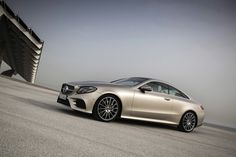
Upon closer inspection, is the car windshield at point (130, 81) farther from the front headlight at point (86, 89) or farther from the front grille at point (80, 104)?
the front grille at point (80, 104)

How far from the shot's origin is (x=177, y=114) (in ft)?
31.4

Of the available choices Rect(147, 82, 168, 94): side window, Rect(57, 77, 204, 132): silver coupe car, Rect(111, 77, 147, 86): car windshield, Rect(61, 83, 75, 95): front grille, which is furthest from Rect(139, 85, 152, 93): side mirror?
Rect(61, 83, 75, 95): front grille

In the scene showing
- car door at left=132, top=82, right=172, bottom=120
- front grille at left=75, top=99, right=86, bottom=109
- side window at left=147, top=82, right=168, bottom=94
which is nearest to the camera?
front grille at left=75, top=99, right=86, bottom=109

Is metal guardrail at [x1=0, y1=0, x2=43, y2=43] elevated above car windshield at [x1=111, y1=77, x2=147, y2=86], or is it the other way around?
metal guardrail at [x1=0, y1=0, x2=43, y2=43]

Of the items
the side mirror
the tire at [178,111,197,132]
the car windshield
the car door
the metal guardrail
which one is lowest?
the tire at [178,111,197,132]

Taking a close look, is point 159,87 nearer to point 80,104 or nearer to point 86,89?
point 86,89

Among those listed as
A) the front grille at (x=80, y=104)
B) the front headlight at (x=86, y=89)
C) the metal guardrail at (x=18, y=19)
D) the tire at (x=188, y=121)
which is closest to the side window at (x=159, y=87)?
the tire at (x=188, y=121)

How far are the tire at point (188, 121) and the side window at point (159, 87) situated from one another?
1088 millimetres

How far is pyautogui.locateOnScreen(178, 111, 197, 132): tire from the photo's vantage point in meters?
9.84

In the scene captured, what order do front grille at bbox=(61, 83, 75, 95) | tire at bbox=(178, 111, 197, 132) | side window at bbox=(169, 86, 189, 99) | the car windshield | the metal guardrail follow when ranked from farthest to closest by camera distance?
the metal guardrail < tire at bbox=(178, 111, 197, 132) < side window at bbox=(169, 86, 189, 99) < the car windshield < front grille at bbox=(61, 83, 75, 95)

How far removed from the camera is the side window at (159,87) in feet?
30.6

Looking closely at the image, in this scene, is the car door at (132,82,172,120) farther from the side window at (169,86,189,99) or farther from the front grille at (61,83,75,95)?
the front grille at (61,83,75,95)

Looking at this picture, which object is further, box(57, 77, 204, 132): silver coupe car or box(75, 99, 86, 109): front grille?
box(57, 77, 204, 132): silver coupe car

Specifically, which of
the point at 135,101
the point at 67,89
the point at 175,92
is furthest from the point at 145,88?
the point at 67,89
